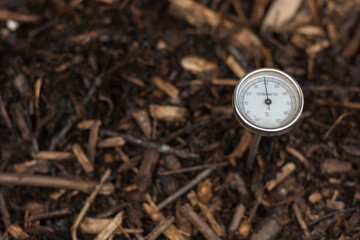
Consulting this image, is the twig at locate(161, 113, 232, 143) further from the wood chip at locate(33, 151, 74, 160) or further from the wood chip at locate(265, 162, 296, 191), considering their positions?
the wood chip at locate(33, 151, 74, 160)

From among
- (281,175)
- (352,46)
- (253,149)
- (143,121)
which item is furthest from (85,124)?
(352,46)

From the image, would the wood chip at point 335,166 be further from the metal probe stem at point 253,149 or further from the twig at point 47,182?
the twig at point 47,182

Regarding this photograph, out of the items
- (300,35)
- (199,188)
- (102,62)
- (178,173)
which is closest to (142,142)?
(178,173)

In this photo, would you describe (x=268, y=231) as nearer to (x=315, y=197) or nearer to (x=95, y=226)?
(x=315, y=197)

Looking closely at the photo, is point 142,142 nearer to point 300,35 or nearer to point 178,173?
point 178,173

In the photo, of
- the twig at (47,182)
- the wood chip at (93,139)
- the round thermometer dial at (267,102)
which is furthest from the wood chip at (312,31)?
the twig at (47,182)
